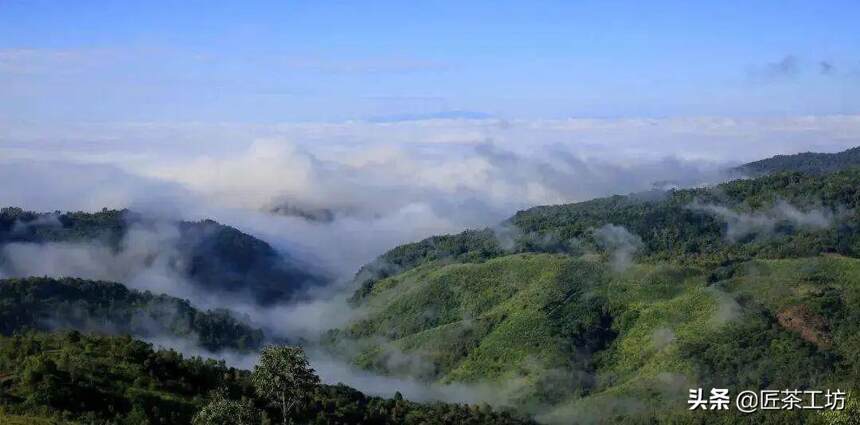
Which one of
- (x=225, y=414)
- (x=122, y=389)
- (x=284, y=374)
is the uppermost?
(x=284, y=374)

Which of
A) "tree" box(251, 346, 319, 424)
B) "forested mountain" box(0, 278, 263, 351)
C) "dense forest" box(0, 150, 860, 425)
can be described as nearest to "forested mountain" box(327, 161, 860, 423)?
"dense forest" box(0, 150, 860, 425)

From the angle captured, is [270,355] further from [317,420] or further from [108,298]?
[108,298]

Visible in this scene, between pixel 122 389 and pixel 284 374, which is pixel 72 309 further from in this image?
pixel 284 374

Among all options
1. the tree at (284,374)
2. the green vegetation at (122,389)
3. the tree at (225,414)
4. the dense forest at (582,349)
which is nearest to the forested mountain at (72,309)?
the dense forest at (582,349)

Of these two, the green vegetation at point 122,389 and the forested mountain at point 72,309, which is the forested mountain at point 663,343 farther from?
the forested mountain at point 72,309

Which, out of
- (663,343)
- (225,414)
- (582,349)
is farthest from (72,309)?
(225,414)

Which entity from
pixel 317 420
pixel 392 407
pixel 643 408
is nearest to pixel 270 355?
pixel 317 420
